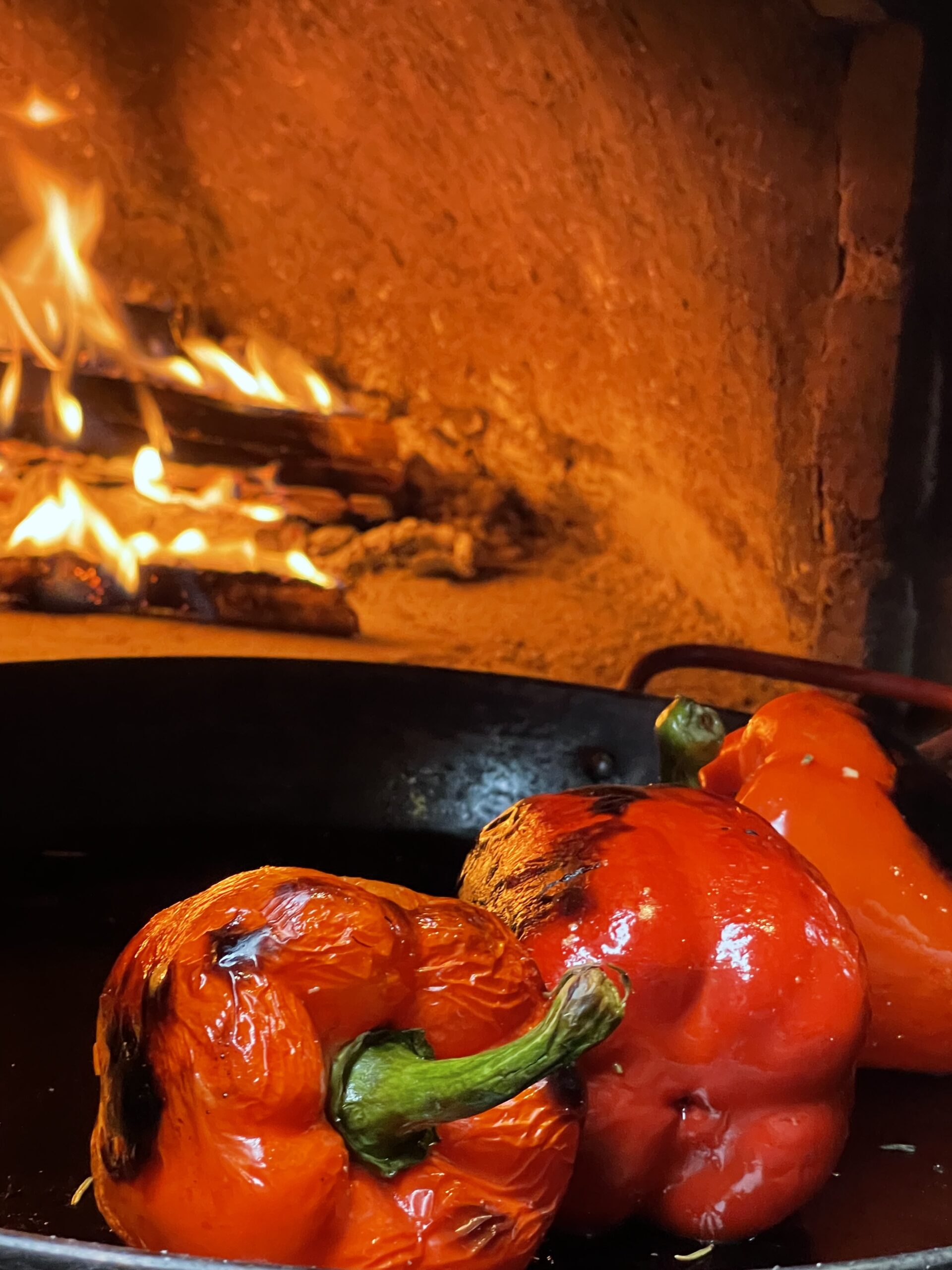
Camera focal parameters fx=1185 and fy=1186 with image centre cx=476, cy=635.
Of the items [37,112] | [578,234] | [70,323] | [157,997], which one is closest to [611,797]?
[157,997]

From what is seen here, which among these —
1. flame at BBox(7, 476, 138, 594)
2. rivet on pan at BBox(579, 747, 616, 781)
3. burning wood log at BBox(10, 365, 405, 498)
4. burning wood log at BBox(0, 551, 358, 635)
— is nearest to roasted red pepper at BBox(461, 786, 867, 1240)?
rivet on pan at BBox(579, 747, 616, 781)

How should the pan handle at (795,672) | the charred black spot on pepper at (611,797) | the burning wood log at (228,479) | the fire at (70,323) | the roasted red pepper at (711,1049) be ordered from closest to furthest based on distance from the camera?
the roasted red pepper at (711,1049) < the charred black spot on pepper at (611,797) < the pan handle at (795,672) < the fire at (70,323) < the burning wood log at (228,479)

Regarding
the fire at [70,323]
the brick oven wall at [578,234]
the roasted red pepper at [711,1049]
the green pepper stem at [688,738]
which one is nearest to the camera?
the roasted red pepper at [711,1049]

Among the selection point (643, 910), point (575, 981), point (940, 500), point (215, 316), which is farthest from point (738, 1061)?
point (215, 316)

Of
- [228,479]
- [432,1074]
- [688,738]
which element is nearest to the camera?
[432,1074]

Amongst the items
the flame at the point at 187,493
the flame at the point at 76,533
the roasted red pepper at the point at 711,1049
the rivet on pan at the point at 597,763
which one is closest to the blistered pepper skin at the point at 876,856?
the roasted red pepper at the point at 711,1049

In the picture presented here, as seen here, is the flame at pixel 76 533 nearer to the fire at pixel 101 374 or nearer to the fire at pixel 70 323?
the fire at pixel 101 374

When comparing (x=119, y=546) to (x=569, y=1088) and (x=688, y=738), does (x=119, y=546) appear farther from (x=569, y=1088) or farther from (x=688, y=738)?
(x=569, y=1088)

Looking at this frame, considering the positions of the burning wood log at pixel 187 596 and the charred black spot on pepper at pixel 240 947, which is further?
the burning wood log at pixel 187 596
